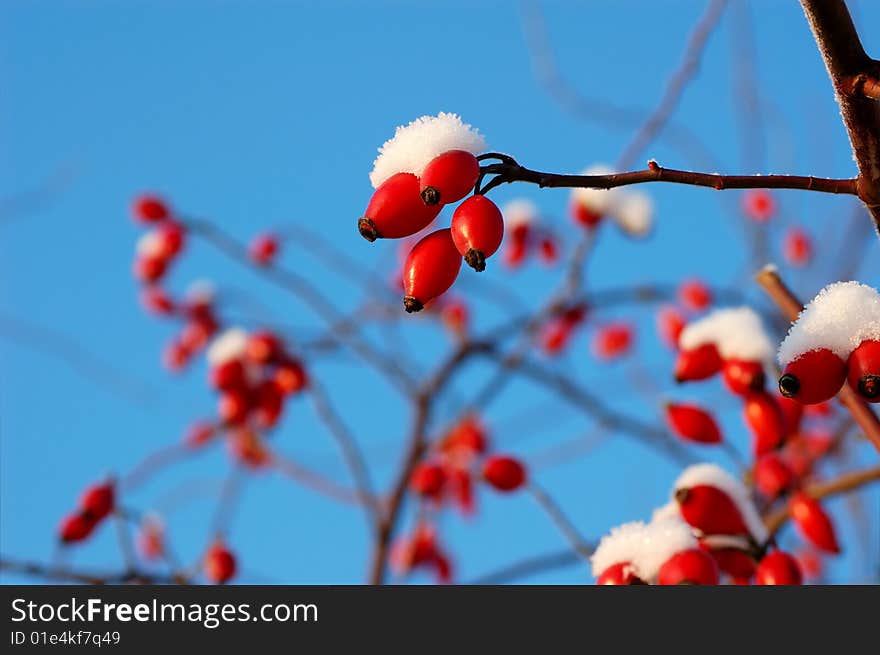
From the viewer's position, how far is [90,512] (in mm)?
3322

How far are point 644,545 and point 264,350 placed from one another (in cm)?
280

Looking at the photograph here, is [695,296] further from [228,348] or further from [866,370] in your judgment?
[866,370]

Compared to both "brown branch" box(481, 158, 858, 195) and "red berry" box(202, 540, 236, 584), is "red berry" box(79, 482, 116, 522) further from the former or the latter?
"brown branch" box(481, 158, 858, 195)

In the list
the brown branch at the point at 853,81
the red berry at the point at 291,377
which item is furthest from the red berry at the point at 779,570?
the red berry at the point at 291,377

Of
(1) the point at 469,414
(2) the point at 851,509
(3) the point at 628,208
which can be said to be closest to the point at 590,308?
(3) the point at 628,208

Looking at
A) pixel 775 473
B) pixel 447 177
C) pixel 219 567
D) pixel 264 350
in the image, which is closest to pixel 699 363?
pixel 775 473

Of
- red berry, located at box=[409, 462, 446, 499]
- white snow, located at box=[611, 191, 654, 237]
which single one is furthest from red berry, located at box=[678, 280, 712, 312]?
red berry, located at box=[409, 462, 446, 499]

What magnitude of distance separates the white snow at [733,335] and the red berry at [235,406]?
2323 mm

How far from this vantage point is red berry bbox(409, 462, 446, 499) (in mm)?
4242

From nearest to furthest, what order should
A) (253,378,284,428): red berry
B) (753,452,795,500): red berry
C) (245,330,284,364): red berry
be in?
1. (753,452,795,500): red berry
2. (253,378,284,428): red berry
3. (245,330,284,364): red berry

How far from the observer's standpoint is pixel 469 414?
4867 millimetres

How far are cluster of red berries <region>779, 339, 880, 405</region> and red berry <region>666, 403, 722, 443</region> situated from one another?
1.03m
